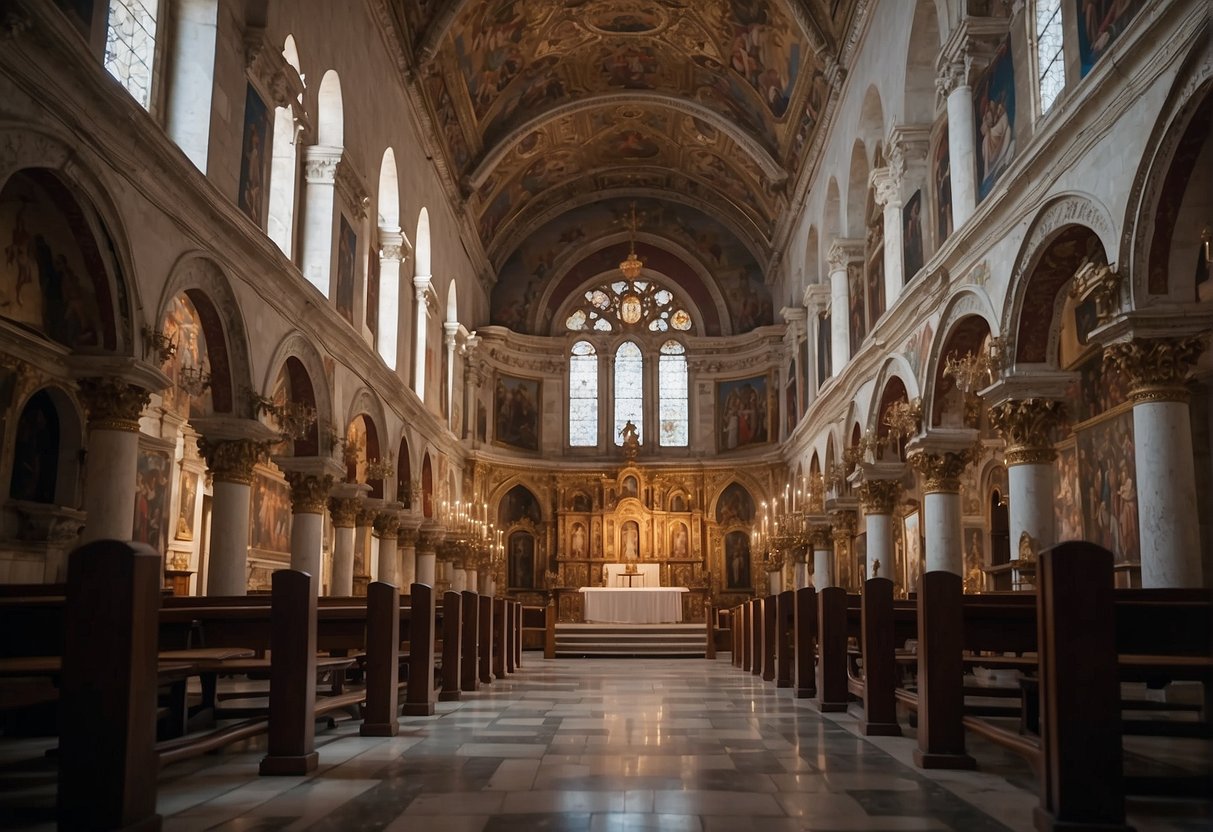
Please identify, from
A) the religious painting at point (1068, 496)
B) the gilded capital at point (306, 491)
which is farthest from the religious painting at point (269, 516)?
the religious painting at point (1068, 496)

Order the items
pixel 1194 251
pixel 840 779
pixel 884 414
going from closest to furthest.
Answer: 1. pixel 840 779
2. pixel 1194 251
3. pixel 884 414

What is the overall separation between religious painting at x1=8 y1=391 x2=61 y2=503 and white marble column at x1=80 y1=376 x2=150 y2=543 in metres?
4.29

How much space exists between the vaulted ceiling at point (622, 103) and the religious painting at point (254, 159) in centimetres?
842

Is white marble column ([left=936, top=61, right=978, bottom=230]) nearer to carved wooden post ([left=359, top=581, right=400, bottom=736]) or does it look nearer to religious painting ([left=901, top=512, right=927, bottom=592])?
religious painting ([left=901, top=512, right=927, bottom=592])

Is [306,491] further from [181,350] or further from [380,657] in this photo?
[380,657]

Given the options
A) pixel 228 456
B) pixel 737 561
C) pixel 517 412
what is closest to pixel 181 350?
pixel 228 456

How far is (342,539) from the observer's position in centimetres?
2089

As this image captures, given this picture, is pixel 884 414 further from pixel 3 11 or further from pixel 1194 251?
pixel 3 11

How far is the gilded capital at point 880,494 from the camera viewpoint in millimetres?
20672

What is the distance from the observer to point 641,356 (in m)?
39.1

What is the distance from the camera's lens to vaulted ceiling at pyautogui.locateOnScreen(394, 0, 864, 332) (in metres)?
26.1

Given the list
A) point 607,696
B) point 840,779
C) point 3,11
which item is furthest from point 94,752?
point 607,696

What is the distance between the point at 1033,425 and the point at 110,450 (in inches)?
423

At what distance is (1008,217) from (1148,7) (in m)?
4.05
